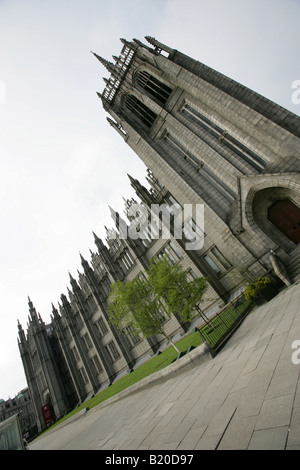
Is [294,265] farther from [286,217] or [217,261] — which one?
[217,261]

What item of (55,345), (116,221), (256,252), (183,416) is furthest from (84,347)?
(183,416)

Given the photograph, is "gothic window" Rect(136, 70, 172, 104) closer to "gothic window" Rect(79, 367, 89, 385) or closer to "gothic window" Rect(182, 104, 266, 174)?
"gothic window" Rect(182, 104, 266, 174)

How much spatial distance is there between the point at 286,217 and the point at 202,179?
851cm

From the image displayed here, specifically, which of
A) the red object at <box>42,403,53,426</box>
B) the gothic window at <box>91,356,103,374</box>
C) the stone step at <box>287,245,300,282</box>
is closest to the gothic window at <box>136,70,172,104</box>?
the stone step at <box>287,245,300,282</box>

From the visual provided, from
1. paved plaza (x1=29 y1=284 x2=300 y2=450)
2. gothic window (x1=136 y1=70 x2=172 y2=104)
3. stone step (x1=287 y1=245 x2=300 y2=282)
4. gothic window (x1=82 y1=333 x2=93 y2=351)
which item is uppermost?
gothic window (x1=136 y1=70 x2=172 y2=104)

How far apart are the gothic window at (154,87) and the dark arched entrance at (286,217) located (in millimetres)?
18273

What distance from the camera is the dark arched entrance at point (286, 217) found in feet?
60.3

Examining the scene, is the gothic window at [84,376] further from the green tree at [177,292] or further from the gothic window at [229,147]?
the gothic window at [229,147]

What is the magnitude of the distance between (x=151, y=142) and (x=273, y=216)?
16.6 metres

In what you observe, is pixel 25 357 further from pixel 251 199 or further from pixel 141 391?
pixel 251 199

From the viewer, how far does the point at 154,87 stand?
28906mm

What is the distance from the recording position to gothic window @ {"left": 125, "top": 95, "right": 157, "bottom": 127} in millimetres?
30047

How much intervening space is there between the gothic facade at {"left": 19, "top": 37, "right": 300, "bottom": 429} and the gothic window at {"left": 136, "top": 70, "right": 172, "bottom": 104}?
0.13 metres

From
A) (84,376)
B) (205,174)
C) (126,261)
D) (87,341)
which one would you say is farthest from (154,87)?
(84,376)
